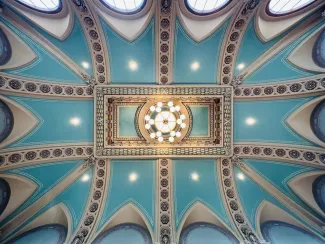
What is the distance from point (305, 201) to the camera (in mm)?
9328

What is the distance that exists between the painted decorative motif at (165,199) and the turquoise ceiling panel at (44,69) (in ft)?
19.0

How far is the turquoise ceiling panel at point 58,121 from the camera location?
9172 mm

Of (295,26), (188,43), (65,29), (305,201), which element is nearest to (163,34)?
(188,43)

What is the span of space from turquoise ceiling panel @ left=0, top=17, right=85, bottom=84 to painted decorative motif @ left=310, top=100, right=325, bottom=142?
10919 millimetres

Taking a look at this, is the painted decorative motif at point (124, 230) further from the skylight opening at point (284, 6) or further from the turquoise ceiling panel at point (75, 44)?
the skylight opening at point (284, 6)

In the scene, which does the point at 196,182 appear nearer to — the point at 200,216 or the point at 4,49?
the point at 200,216

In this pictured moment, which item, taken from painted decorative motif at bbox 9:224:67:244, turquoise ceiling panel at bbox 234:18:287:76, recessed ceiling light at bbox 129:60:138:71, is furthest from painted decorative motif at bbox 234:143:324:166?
painted decorative motif at bbox 9:224:67:244

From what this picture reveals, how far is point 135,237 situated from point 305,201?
8.08m

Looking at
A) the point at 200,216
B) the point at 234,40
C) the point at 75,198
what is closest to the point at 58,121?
the point at 75,198

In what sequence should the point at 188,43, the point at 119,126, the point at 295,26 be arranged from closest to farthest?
the point at 295,26 → the point at 188,43 → the point at 119,126

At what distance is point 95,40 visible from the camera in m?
9.31

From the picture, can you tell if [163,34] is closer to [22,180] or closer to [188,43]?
[188,43]

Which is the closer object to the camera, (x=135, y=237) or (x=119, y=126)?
(x=135, y=237)

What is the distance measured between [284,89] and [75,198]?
36.9 ft
